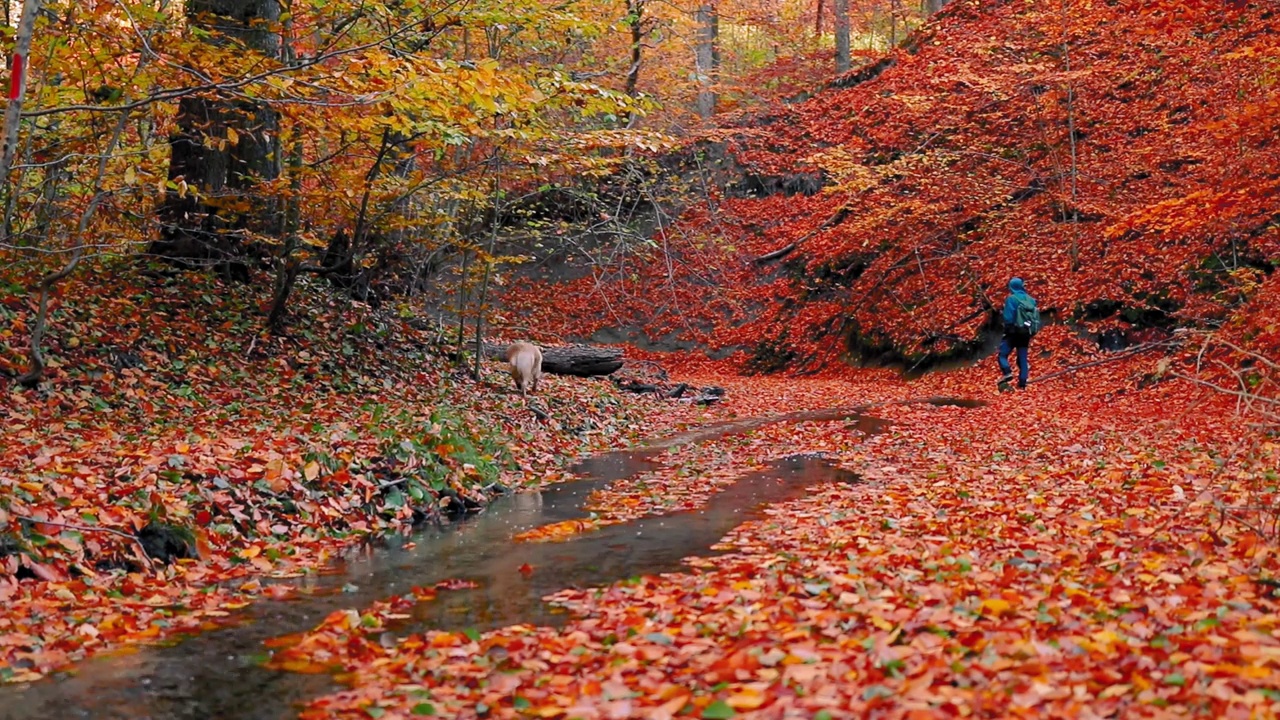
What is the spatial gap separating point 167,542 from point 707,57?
3317 centimetres

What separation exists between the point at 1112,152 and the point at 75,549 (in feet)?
71.3

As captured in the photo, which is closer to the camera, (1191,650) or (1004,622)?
(1191,650)

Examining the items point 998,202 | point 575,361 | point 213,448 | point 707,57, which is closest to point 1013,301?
point 998,202

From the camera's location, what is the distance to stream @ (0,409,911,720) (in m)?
4.66

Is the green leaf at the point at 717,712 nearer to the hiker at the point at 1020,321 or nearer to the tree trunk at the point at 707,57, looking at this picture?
the hiker at the point at 1020,321

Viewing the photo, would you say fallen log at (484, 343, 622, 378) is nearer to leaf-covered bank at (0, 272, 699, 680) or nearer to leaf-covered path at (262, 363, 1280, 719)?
leaf-covered bank at (0, 272, 699, 680)

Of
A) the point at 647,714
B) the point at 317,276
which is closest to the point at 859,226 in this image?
the point at 317,276

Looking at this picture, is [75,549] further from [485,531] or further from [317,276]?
[317,276]

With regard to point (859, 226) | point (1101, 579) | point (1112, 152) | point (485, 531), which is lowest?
point (485, 531)

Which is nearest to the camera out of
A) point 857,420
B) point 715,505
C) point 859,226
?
point 715,505

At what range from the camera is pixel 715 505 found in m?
9.17

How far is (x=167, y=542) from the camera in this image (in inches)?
286

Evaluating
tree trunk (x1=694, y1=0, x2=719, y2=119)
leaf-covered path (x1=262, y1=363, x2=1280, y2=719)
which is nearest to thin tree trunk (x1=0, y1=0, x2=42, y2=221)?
leaf-covered path (x1=262, y1=363, x2=1280, y2=719)

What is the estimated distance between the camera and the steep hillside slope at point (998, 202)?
55.5 feet
